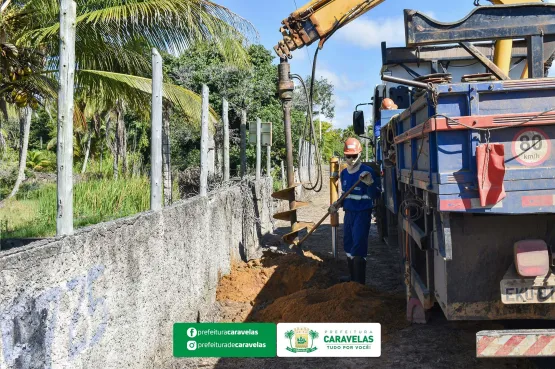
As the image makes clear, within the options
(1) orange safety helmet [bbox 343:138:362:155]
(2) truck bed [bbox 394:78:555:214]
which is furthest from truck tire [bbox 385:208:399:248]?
(2) truck bed [bbox 394:78:555:214]

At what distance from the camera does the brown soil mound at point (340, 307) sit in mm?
5766

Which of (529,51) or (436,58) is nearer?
(529,51)

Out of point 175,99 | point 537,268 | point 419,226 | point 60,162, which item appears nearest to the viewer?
point 60,162

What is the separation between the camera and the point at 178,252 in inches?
208

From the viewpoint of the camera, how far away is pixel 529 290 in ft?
12.5

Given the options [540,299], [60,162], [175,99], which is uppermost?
[175,99]

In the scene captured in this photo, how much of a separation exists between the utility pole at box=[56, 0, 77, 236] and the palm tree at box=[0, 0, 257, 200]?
182 inches

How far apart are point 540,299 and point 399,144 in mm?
2314

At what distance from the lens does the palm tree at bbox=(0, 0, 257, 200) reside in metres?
7.99

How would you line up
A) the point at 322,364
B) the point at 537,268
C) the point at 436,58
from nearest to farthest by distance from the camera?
the point at 537,268, the point at 322,364, the point at 436,58

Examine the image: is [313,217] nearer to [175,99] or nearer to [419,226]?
[175,99]

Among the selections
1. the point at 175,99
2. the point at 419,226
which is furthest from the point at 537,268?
the point at 175,99

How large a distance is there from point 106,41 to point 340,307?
595 cm

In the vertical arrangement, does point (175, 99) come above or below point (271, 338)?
above
